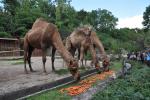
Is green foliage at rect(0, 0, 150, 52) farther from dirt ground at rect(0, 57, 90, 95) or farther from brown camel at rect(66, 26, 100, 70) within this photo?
dirt ground at rect(0, 57, 90, 95)

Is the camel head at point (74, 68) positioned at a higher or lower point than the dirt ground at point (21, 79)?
higher

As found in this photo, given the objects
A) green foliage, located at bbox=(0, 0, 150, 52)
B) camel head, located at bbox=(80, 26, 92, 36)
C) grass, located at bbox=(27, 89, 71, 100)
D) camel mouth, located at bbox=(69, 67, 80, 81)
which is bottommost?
grass, located at bbox=(27, 89, 71, 100)

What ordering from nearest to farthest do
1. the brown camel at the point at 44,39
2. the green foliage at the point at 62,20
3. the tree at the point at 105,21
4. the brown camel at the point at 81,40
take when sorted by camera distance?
the brown camel at the point at 44,39
the brown camel at the point at 81,40
the green foliage at the point at 62,20
the tree at the point at 105,21

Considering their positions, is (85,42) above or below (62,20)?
below

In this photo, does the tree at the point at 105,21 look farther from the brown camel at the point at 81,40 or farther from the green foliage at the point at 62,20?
the brown camel at the point at 81,40

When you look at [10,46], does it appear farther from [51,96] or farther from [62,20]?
[51,96]

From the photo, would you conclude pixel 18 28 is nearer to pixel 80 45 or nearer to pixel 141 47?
pixel 141 47

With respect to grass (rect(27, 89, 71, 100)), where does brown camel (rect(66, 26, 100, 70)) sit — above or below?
above

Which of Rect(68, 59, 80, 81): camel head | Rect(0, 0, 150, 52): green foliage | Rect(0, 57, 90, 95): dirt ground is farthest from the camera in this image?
Rect(0, 0, 150, 52): green foliage

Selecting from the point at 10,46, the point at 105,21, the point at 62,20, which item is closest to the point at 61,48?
the point at 10,46

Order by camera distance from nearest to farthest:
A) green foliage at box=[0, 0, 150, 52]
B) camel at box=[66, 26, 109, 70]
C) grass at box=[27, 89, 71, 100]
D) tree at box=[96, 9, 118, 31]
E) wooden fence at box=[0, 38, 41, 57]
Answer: grass at box=[27, 89, 71, 100], camel at box=[66, 26, 109, 70], wooden fence at box=[0, 38, 41, 57], green foliage at box=[0, 0, 150, 52], tree at box=[96, 9, 118, 31]

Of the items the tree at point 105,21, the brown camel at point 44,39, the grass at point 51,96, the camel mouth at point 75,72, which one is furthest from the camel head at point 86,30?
the tree at point 105,21

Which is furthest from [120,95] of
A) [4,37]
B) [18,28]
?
[18,28]

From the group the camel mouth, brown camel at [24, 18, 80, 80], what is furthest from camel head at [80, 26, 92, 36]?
the camel mouth
